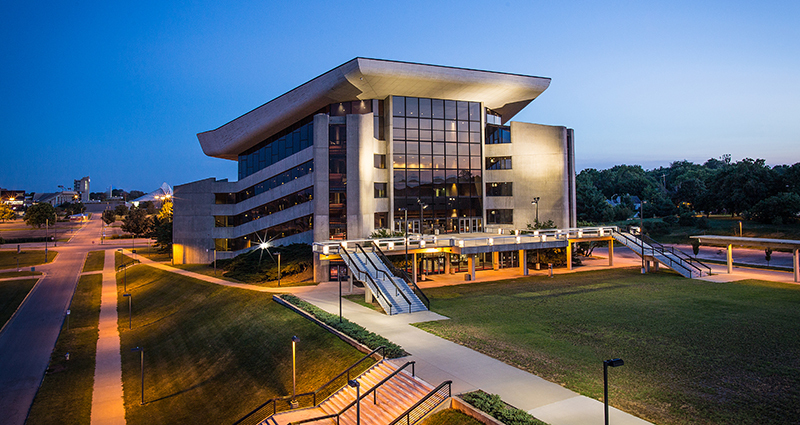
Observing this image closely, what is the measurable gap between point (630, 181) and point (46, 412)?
432 ft

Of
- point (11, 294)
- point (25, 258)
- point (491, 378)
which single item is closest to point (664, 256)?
point (491, 378)

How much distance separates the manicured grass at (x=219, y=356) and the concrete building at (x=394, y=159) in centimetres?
1113

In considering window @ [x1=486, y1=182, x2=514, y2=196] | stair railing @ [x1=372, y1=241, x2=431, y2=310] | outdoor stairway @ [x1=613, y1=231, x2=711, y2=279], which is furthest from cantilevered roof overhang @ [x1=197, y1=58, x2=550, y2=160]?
outdoor stairway @ [x1=613, y1=231, x2=711, y2=279]

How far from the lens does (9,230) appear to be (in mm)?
106000

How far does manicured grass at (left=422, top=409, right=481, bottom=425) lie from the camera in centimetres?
1252

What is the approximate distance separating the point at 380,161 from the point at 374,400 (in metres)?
31.2

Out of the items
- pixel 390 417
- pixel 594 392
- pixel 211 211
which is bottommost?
pixel 390 417

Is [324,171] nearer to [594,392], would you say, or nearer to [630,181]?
[594,392]

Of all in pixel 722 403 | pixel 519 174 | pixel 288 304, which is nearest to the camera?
pixel 722 403

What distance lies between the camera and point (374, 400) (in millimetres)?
15039

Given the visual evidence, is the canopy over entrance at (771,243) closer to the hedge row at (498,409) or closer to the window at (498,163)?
the window at (498,163)

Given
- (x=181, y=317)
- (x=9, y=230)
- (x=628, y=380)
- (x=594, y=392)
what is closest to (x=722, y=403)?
(x=628, y=380)

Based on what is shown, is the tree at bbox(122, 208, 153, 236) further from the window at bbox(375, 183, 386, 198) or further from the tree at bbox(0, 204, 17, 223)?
the window at bbox(375, 183, 386, 198)

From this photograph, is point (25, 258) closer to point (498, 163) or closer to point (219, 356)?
point (219, 356)
